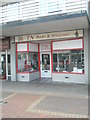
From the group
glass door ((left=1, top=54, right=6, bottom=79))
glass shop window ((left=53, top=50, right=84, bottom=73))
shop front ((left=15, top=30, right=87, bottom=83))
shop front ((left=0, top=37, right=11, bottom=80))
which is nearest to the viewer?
shop front ((left=15, top=30, right=87, bottom=83))

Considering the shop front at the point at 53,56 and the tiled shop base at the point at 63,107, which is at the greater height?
the shop front at the point at 53,56

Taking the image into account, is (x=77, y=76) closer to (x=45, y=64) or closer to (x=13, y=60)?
(x=45, y=64)

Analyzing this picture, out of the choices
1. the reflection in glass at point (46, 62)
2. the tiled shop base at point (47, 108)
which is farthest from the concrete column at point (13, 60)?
the tiled shop base at point (47, 108)

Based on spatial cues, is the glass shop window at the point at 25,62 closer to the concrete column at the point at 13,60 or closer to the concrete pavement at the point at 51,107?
the concrete column at the point at 13,60

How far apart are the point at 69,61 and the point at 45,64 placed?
8.47ft

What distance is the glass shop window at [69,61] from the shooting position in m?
9.61

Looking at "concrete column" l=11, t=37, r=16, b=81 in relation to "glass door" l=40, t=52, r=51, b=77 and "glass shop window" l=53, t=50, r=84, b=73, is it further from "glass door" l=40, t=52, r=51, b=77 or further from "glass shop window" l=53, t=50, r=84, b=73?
"glass shop window" l=53, t=50, r=84, b=73

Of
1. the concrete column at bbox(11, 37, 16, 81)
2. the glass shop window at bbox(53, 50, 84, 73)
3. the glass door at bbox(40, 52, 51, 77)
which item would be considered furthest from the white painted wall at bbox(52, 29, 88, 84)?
the concrete column at bbox(11, 37, 16, 81)

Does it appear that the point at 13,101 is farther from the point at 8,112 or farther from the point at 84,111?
the point at 84,111

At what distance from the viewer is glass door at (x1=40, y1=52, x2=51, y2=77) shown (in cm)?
1200

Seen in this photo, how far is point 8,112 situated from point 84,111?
101 inches

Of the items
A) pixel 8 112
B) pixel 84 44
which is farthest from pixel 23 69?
pixel 8 112

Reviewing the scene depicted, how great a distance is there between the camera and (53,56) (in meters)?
10.5

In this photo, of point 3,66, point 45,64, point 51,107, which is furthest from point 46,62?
point 51,107
